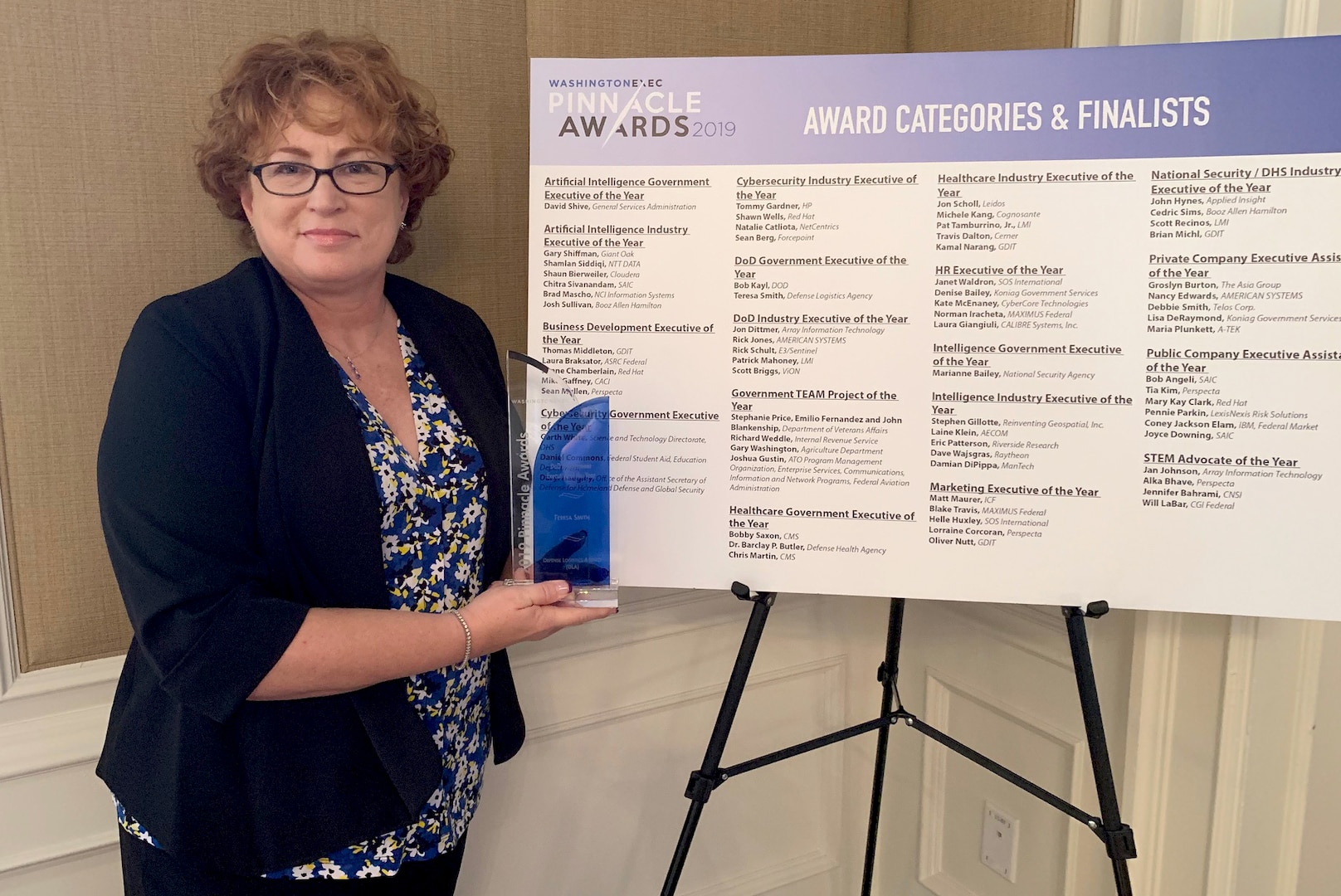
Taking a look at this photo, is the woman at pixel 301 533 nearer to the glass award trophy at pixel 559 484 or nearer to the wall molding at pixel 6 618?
the glass award trophy at pixel 559 484

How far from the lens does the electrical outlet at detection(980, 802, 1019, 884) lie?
1.90 m

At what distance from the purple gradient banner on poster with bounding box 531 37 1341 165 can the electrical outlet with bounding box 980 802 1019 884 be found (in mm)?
1354

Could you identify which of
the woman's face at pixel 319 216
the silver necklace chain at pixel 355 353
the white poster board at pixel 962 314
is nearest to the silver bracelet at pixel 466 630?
the white poster board at pixel 962 314

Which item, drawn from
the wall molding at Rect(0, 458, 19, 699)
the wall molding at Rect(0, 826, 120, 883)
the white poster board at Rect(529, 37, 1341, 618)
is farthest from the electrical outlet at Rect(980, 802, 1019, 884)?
the wall molding at Rect(0, 458, 19, 699)

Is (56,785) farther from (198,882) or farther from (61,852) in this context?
(198,882)

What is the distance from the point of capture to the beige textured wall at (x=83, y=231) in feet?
4.42

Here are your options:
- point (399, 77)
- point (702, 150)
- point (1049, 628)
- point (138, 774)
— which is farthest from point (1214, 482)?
point (138, 774)

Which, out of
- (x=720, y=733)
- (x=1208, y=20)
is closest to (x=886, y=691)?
(x=720, y=733)

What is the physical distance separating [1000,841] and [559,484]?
133 cm

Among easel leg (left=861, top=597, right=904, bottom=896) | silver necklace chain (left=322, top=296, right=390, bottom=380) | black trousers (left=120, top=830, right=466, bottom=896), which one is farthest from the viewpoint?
easel leg (left=861, top=597, right=904, bottom=896)

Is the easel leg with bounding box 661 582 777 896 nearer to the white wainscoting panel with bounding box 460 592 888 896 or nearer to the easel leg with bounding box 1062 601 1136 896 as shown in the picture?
the easel leg with bounding box 1062 601 1136 896

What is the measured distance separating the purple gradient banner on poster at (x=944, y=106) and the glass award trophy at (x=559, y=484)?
0.34 meters

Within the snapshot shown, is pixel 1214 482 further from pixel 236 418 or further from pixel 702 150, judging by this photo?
pixel 236 418

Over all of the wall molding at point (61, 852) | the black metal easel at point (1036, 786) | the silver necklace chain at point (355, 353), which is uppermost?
the silver necklace chain at point (355, 353)
